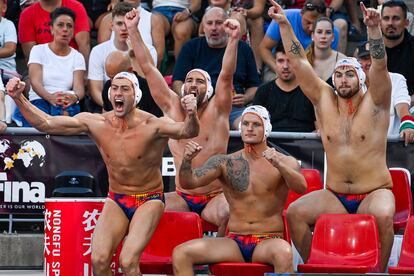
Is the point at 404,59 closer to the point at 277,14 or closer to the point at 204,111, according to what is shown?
the point at 277,14

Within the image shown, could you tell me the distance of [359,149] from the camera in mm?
11820

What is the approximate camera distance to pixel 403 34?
14438 mm

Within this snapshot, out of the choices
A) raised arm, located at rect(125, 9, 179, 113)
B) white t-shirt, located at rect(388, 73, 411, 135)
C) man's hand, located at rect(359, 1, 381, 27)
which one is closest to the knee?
raised arm, located at rect(125, 9, 179, 113)

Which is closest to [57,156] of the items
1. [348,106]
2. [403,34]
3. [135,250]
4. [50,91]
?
[50,91]

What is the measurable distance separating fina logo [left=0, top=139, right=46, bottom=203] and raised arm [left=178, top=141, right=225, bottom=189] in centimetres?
225

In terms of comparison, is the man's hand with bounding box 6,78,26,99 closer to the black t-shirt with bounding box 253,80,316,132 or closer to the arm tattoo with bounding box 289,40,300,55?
the arm tattoo with bounding box 289,40,300,55

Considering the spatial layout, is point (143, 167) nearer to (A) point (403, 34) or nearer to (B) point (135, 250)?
(B) point (135, 250)

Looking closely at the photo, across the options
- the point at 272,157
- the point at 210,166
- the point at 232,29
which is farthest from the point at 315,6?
the point at 272,157

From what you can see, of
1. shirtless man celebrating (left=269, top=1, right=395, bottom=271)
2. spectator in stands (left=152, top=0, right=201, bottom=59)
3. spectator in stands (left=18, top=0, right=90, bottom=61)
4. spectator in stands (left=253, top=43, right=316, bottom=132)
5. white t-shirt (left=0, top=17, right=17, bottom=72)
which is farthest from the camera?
spectator in stands (left=152, top=0, right=201, bottom=59)

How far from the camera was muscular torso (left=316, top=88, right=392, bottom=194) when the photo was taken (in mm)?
11773

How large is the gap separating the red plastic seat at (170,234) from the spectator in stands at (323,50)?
3067mm

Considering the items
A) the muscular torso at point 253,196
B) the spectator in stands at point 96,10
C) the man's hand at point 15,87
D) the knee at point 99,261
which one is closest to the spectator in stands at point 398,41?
the muscular torso at point 253,196

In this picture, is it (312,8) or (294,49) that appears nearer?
(294,49)

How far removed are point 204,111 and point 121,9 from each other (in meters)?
2.32
